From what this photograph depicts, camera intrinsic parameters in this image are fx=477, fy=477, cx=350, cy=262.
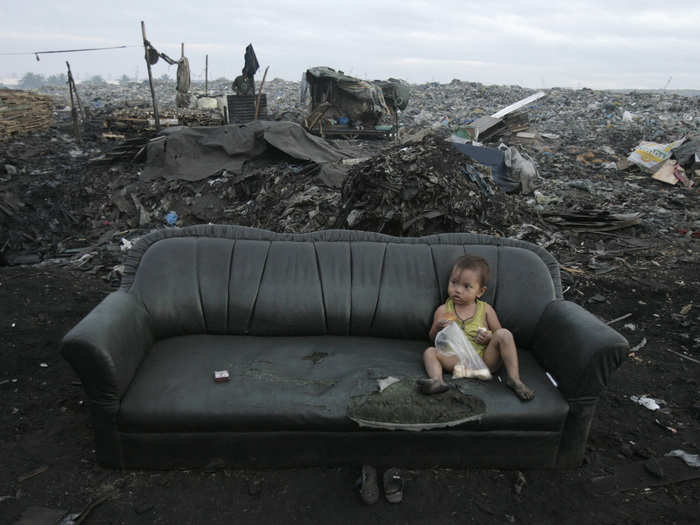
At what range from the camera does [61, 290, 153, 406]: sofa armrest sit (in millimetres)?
2332

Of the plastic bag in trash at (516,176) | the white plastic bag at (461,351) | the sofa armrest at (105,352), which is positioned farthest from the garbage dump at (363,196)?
the sofa armrest at (105,352)

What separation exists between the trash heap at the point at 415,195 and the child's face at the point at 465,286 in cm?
253

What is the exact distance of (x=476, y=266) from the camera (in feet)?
9.45

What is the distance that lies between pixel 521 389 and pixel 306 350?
1.26 m

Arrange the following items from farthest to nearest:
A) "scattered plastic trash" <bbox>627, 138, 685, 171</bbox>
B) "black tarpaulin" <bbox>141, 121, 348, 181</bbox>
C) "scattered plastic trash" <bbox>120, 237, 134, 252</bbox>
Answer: "scattered plastic trash" <bbox>627, 138, 685, 171</bbox>, "black tarpaulin" <bbox>141, 121, 348, 181</bbox>, "scattered plastic trash" <bbox>120, 237, 134, 252</bbox>

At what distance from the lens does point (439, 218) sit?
5.52 m

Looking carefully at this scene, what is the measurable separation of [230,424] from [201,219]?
5.73 metres

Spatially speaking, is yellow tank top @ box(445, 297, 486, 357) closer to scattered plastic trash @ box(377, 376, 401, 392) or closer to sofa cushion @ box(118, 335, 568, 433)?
sofa cushion @ box(118, 335, 568, 433)

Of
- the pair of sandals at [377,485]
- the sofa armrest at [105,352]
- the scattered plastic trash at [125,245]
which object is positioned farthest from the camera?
the scattered plastic trash at [125,245]

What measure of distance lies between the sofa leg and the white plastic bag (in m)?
0.47

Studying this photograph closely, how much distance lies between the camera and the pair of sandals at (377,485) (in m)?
2.44

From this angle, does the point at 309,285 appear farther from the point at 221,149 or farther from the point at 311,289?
the point at 221,149

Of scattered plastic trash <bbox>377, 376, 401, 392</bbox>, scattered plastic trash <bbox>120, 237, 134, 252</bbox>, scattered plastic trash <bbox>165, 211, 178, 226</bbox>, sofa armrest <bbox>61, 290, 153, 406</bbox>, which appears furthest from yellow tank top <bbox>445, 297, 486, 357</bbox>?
scattered plastic trash <bbox>165, 211, 178, 226</bbox>

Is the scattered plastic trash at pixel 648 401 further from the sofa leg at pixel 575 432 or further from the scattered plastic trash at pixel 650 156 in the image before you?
the scattered plastic trash at pixel 650 156
